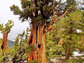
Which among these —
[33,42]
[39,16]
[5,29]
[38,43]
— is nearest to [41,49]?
[38,43]

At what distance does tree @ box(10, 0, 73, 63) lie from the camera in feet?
29.9

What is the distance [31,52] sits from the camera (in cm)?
961

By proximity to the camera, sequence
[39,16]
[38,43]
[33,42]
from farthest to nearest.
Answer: [33,42]
[38,43]
[39,16]

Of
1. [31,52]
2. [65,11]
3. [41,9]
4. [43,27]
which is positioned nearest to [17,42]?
[31,52]

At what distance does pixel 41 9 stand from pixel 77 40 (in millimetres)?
3796

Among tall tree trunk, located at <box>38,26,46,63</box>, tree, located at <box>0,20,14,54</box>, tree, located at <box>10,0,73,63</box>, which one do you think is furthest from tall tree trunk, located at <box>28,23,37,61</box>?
tree, located at <box>0,20,14,54</box>

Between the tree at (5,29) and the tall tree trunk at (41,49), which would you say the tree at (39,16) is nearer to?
the tall tree trunk at (41,49)

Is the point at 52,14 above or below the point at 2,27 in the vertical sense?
above

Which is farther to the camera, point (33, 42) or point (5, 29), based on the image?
point (33, 42)

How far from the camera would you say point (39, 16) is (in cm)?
927

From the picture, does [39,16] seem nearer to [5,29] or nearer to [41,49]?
[41,49]

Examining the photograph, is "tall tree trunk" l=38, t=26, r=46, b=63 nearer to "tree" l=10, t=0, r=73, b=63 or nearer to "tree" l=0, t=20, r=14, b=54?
"tree" l=10, t=0, r=73, b=63

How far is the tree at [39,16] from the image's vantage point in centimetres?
912

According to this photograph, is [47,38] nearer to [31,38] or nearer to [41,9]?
[31,38]
